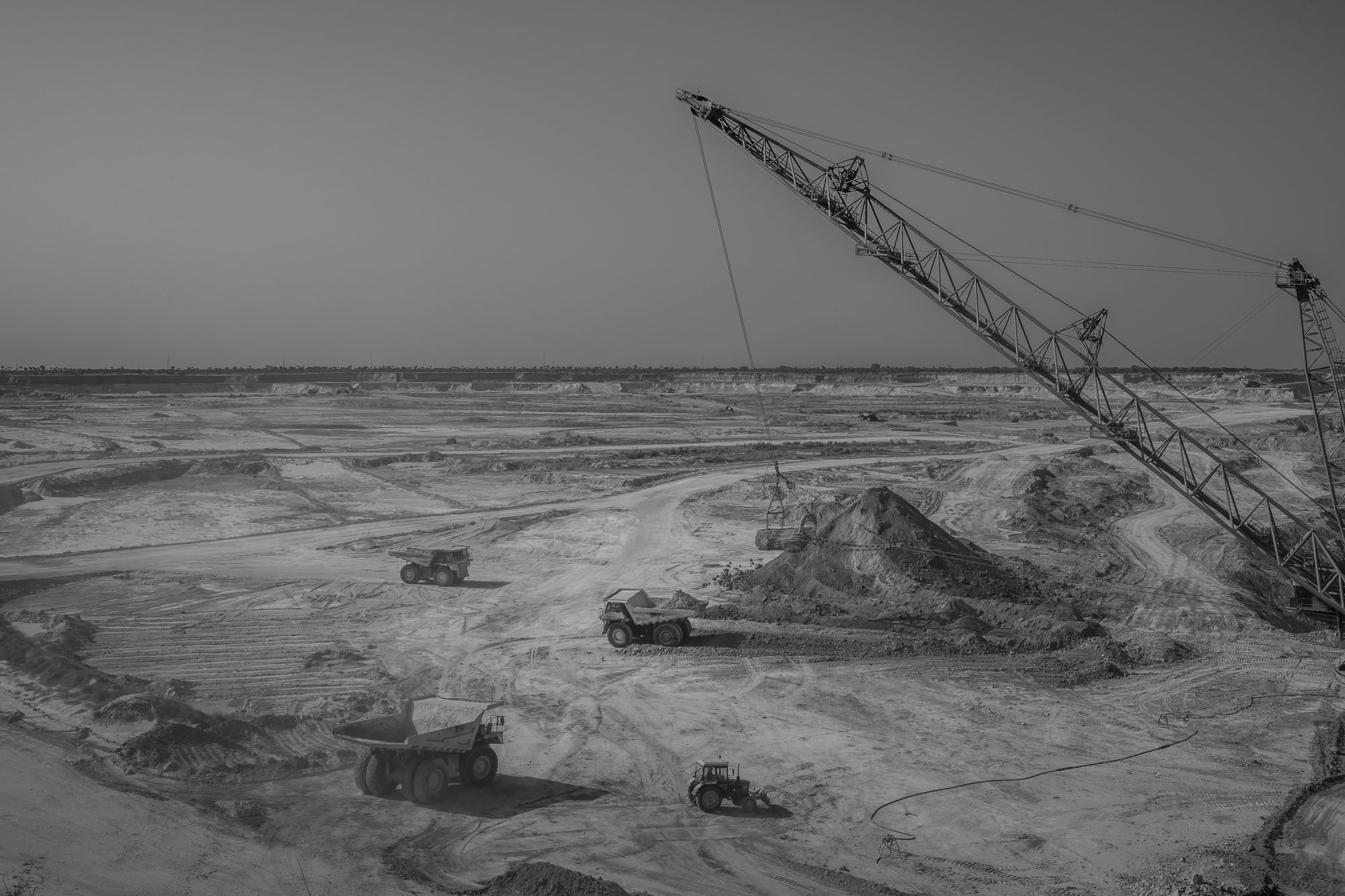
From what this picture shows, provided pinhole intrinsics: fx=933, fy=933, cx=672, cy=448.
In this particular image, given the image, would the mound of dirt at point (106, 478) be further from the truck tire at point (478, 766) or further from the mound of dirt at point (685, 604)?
the truck tire at point (478, 766)

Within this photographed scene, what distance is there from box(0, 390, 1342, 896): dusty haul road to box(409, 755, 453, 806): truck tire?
33cm

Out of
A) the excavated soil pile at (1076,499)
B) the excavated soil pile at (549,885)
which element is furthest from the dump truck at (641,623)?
the excavated soil pile at (1076,499)

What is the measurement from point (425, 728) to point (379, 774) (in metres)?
1.13

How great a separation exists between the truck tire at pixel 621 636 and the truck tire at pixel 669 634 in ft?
2.48

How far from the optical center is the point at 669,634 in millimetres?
27438

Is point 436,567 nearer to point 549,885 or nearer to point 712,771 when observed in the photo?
point 712,771

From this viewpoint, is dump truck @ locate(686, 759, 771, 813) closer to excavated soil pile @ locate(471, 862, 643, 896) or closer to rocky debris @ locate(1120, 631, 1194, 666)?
excavated soil pile @ locate(471, 862, 643, 896)

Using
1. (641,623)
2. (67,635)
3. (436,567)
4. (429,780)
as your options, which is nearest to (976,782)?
(429,780)

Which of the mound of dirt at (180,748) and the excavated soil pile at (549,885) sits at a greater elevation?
the mound of dirt at (180,748)

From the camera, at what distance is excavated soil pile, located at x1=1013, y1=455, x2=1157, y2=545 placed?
→ 144 ft

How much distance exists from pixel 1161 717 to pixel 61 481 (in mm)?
53310

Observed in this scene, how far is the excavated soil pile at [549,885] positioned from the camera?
1345 centimetres

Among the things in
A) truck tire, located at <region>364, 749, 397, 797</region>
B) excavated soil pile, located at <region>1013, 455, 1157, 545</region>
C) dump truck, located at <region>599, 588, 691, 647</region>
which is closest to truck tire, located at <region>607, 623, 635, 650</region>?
dump truck, located at <region>599, 588, 691, 647</region>

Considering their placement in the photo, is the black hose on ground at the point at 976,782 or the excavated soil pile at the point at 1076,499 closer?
the black hose on ground at the point at 976,782
